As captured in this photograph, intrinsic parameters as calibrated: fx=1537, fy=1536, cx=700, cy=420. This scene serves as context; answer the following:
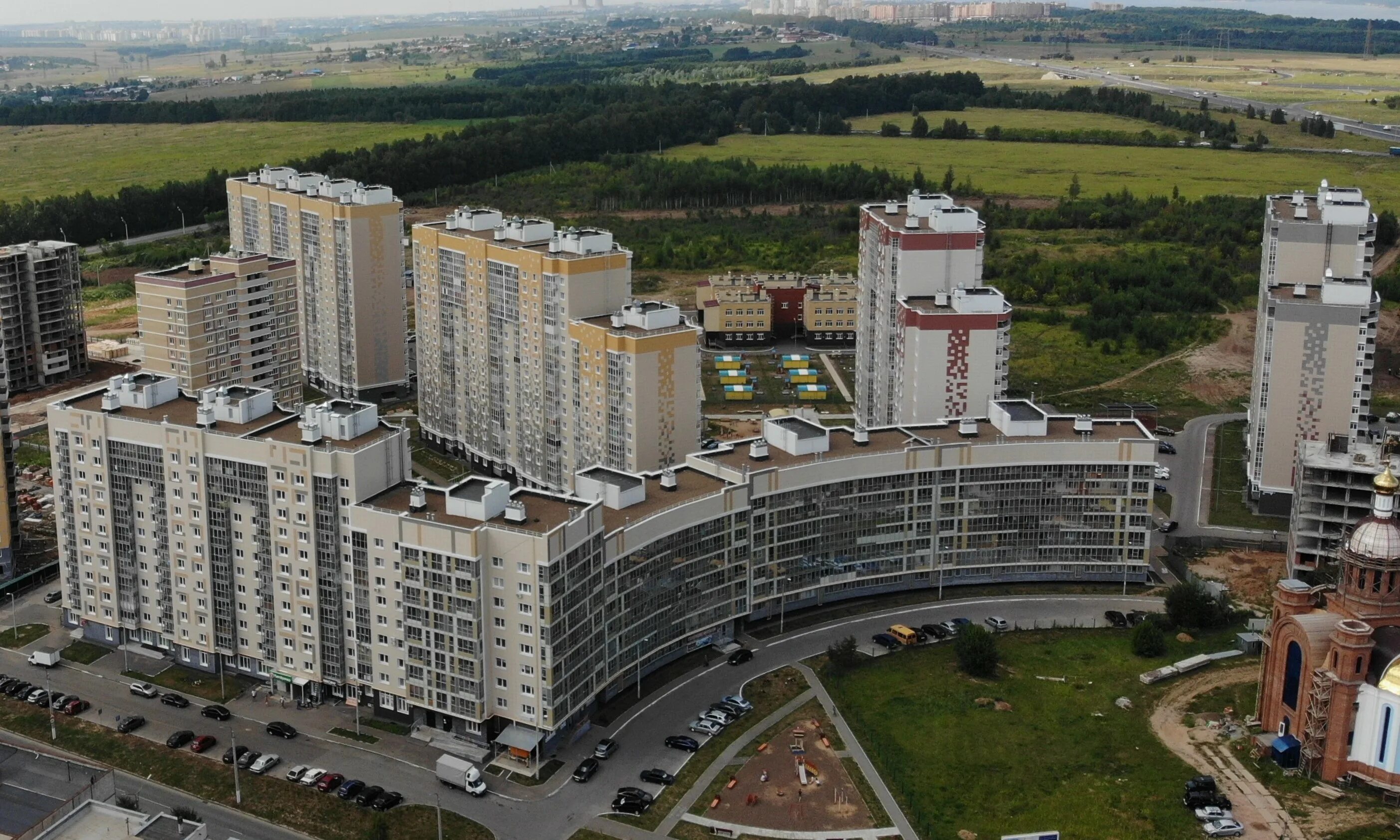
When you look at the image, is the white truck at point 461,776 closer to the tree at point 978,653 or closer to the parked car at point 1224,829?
the tree at point 978,653

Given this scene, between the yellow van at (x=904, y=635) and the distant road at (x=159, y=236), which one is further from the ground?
the distant road at (x=159, y=236)

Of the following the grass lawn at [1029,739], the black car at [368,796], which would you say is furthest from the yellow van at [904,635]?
the black car at [368,796]

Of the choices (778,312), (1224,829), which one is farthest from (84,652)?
(778,312)

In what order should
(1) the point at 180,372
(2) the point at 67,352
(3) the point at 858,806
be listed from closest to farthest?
(3) the point at 858,806 → (1) the point at 180,372 → (2) the point at 67,352

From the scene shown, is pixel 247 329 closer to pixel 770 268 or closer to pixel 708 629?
pixel 708 629

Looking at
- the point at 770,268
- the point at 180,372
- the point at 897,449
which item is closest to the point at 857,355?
the point at 897,449
